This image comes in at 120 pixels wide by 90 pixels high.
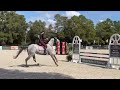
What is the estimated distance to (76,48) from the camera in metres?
17.9

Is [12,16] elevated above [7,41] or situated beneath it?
elevated above
